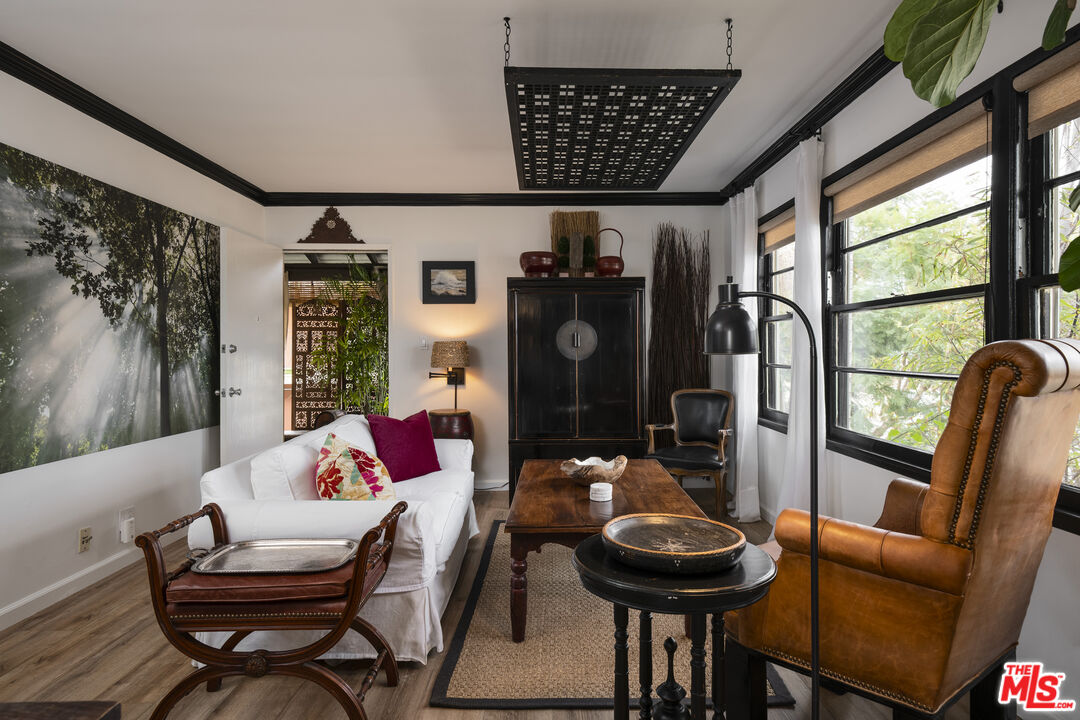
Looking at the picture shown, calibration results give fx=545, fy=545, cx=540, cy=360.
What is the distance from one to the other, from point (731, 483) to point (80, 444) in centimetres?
451

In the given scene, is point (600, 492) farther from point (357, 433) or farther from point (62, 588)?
point (62, 588)

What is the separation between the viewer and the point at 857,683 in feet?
4.84

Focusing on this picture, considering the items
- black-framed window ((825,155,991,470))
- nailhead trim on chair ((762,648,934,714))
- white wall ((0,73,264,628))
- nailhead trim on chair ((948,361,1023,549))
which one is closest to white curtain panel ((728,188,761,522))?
black-framed window ((825,155,991,470))

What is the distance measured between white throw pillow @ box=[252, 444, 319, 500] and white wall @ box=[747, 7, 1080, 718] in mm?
2645

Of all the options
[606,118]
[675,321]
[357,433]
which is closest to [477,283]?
[675,321]

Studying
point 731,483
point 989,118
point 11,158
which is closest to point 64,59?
point 11,158

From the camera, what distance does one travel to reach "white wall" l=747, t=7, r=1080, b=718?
1739mm

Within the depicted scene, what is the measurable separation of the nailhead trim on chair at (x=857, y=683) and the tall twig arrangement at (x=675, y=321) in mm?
3198

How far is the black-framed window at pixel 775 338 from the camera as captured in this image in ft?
12.9

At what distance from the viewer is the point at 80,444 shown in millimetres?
2881

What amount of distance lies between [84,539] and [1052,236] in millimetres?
4528

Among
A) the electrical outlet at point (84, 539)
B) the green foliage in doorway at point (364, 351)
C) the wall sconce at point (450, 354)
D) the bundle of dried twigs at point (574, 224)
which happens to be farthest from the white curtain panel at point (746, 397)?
the electrical outlet at point (84, 539)

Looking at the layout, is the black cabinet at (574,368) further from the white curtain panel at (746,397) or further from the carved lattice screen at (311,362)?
the carved lattice screen at (311,362)

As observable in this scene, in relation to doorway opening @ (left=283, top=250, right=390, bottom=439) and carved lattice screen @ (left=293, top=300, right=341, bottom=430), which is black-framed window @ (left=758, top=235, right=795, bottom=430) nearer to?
doorway opening @ (left=283, top=250, right=390, bottom=439)
